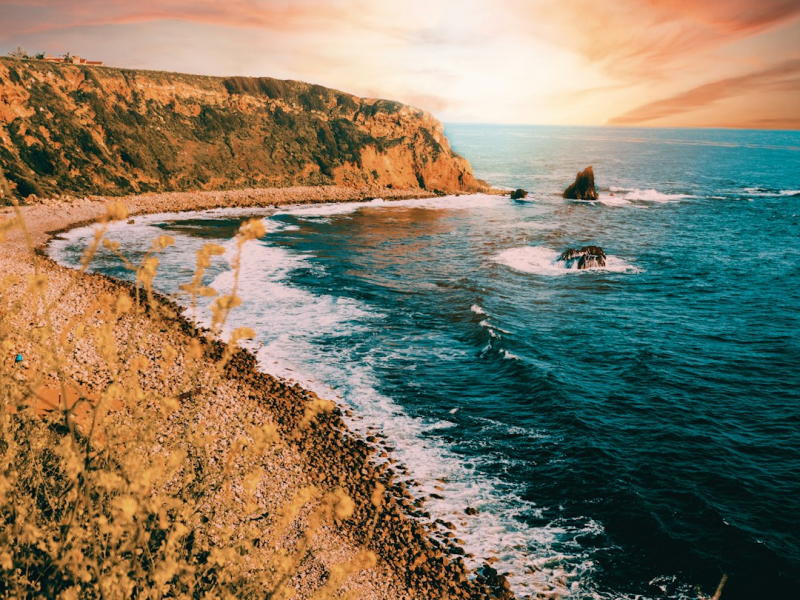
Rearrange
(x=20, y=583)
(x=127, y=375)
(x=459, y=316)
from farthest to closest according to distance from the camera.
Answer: (x=459, y=316)
(x=127, y=375)
(x=20, y=583)

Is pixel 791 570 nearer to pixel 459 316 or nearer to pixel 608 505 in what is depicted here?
pixel 608 505

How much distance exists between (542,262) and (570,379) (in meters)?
21.5

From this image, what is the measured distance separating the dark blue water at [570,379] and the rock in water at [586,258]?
1426 millimetres

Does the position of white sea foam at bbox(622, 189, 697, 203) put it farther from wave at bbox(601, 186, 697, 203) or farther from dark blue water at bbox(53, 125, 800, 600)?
dark blue water at bbox(53, 125, 800, 600)

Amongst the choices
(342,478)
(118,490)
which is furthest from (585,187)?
(118,490)

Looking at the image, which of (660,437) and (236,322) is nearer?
(660,437)

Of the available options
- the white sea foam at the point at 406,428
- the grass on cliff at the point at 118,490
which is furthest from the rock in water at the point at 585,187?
the grass on cliff at the point at 118,490

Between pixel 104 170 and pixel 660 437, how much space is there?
225 ft

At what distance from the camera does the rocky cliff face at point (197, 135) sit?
184 ft

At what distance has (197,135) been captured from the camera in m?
73.4

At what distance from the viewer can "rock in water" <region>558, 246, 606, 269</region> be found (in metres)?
37.4

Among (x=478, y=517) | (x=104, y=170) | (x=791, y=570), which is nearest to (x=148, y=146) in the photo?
(x=104, y=170)

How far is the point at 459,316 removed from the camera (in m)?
27.7

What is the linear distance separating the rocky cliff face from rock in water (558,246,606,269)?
166 feet
